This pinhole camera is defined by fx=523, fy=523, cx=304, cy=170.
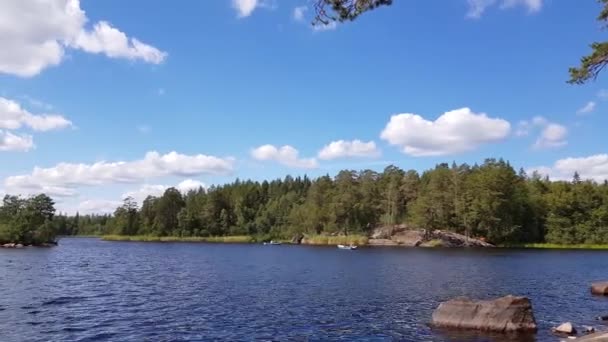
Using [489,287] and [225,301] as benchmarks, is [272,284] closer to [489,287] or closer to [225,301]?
[225,301]

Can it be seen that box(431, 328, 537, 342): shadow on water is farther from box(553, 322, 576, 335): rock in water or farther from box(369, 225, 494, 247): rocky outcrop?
box(369, 225, 494, 247): rocky outcrop

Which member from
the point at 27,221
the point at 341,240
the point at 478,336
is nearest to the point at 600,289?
the point at 478,336

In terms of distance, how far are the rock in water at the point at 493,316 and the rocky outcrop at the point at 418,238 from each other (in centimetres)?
13913

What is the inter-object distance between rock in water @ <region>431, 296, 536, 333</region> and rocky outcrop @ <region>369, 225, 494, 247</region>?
139 m

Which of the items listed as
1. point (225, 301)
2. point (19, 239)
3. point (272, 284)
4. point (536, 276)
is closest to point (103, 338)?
point (225, 301)

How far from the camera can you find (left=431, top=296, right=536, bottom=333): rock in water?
31.3 meters

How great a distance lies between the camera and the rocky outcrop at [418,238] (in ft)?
550

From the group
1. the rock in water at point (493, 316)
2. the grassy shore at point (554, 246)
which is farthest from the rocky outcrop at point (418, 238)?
the rock in water at point (493, 316)

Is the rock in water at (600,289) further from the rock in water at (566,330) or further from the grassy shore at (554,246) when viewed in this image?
the grassy shore at (554,246)

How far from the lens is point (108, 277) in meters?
64.7

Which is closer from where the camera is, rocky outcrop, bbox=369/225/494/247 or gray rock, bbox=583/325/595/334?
gray rock, bbox=583/325/595/334

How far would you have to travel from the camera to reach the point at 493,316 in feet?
104

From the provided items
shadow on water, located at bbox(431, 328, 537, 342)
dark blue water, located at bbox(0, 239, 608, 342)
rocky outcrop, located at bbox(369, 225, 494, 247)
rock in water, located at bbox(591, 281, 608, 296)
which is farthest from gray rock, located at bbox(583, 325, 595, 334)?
rocky outcrop, located at bbox(369, 225, 494, 247)

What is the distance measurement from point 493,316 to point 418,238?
5689 inches
